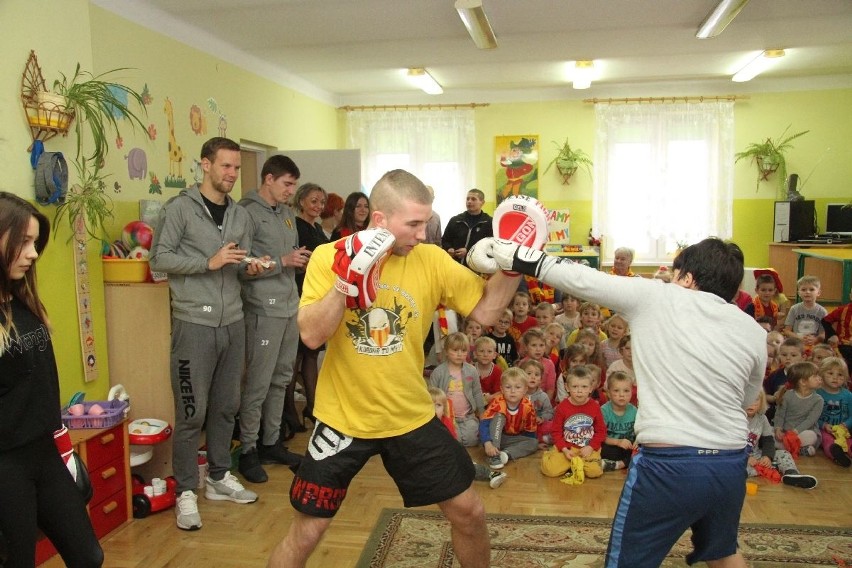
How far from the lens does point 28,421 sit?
1896mm

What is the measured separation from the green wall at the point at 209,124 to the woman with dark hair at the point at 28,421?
56.8 inches

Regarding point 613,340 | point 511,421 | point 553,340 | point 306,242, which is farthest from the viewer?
point 613,340

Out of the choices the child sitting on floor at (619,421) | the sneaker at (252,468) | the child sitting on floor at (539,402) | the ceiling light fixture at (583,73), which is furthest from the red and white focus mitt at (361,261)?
the ceiling light fixture at (583,73)

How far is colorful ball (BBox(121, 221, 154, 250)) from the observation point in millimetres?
4004

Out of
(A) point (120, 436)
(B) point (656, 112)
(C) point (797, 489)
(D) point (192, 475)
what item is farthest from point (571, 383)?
(B) point (656, 112)

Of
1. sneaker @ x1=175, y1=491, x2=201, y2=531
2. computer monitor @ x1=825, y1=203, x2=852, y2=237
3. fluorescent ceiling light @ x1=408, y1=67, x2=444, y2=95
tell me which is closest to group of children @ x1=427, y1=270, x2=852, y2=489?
sneaker @ x1=175, y1=491, x2=201, y2=531

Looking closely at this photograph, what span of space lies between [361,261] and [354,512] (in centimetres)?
200

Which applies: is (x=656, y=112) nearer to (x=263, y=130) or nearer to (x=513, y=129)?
(x=513, y=129)

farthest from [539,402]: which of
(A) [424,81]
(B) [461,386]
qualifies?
(A) [424,81]

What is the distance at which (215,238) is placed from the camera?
11.0 feet

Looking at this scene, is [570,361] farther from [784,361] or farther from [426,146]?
[426,146]

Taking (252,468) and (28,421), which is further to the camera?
(252,468)

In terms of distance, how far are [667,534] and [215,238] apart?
241cm

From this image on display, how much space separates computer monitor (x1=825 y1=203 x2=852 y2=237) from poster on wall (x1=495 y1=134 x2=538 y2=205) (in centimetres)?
386
